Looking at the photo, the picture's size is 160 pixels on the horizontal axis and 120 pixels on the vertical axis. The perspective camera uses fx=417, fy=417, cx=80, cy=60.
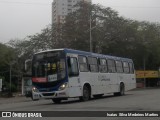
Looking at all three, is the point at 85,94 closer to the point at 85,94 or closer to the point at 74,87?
the point at 85,94

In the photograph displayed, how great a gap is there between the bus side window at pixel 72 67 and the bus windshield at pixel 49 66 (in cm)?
45

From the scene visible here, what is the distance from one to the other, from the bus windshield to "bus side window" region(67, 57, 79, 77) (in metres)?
0.45

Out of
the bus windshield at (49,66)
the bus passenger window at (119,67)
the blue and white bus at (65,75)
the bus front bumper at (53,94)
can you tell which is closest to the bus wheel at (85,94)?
the blue and white bus at (65,75)

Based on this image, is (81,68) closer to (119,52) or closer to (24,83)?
(24,83)

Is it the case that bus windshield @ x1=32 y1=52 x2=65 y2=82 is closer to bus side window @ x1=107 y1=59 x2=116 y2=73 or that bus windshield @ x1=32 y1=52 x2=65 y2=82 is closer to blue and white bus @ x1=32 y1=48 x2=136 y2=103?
blue and white bus @ x1=32 y1=48 x2=136 y2=103

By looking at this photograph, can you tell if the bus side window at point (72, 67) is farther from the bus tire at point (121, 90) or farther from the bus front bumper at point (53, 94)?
the bus tire at point (121, 90)

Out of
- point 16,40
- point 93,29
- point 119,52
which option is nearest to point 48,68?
point 93,29

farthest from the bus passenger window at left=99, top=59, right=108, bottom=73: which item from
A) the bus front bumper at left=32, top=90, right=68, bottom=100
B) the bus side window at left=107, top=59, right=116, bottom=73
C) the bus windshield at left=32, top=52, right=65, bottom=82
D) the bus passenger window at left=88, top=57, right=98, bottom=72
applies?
the bus front bumper at left=32, top=90, right=68, bottom=100

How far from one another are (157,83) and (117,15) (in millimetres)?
16147

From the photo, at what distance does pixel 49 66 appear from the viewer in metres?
23.7

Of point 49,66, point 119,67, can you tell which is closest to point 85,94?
point 49,66

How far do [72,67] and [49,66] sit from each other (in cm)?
135

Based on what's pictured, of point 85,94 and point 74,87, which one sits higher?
point 74,87

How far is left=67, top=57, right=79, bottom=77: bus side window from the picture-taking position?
2383 centimetres
